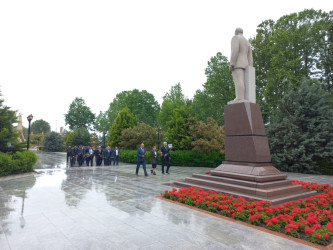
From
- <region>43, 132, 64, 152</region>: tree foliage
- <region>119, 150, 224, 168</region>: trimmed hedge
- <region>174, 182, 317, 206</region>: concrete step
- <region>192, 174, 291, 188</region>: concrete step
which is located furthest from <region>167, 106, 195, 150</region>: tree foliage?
<region>43, 132, 64, 152</region>: tree foliage

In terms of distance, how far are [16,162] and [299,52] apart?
26.3 m

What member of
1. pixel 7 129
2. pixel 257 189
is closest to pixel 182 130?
pixel 7 129

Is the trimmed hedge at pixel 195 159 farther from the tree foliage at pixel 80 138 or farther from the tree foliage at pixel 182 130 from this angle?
the tree foliage at pixel 80 138

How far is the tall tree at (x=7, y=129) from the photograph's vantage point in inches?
482

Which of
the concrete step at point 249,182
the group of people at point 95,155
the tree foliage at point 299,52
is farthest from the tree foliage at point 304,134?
the group of people at point 95,155

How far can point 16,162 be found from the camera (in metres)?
12.0

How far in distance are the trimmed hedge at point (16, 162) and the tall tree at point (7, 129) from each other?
466 millimetres

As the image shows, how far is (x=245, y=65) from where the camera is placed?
8883 mm

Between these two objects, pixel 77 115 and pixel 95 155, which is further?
pixel 77 115

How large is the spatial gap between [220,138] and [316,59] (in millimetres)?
14474

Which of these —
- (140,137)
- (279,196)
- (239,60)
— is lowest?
(279,196)

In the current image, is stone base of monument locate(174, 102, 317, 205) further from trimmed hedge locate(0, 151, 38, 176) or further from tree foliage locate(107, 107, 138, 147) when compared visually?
tree foliage locate(107, 107, 138, 147)

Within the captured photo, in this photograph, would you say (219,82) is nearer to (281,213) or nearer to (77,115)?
(281,213)

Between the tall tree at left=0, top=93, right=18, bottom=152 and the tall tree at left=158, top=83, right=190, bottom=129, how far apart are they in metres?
31.2
